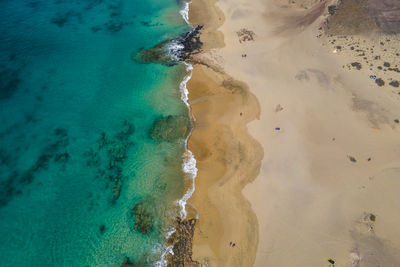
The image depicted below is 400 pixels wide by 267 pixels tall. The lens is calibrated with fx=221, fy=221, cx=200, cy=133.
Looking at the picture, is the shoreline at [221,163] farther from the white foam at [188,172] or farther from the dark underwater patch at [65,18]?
the dark underwater patch at [65,18]

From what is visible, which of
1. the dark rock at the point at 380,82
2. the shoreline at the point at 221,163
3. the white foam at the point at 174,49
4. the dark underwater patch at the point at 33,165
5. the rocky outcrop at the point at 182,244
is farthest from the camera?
the white foam at the point at 174,49

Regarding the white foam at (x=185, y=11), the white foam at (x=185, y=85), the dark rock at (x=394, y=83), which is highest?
the white foam at (x=185, y=11)

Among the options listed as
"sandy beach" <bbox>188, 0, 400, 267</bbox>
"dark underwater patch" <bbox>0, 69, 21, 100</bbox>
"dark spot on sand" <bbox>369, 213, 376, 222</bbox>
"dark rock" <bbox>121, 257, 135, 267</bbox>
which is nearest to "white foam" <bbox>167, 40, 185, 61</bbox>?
"sandy beach" <bbox>188, 0, 400, 267</bbox>

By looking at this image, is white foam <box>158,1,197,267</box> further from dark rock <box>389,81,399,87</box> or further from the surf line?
dark rock <box>389,81,399,87</box>

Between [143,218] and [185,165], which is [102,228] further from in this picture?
[185,165]

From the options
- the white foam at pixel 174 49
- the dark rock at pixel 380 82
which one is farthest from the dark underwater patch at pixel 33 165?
the dark rock at pixel 380 82

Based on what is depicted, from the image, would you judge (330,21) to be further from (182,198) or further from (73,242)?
(73,242)
